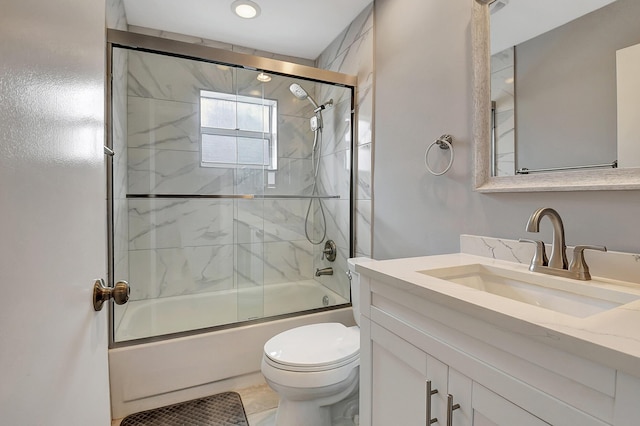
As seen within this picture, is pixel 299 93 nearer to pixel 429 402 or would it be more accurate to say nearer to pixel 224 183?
pixel 224 183

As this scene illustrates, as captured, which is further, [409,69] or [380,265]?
[409,69]

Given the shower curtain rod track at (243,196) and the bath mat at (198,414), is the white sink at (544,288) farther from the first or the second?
the shower curtain rod track at (243,196)

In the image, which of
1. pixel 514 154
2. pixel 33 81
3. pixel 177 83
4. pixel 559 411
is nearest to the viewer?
pixel 33 81

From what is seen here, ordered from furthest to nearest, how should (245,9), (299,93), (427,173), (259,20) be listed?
(299,93) < (259,20) < (245,9) < (427,173)

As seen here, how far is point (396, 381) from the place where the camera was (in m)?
0.88

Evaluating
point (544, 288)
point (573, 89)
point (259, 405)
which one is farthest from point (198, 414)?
point (573, 89)

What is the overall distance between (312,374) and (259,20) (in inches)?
90.1

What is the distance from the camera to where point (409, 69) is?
5.47 ft

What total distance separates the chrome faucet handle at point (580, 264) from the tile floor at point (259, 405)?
1.51m

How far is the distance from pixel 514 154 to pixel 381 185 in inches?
33.1


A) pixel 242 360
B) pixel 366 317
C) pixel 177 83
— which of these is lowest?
pixel 242 360

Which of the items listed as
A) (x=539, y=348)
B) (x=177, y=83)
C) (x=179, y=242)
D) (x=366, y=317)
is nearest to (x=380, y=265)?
(x=366, y=317)

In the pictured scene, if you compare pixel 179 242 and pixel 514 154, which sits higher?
pixel 514 154

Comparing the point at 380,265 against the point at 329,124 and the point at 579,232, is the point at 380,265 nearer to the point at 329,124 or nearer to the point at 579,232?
the point at 579,232
